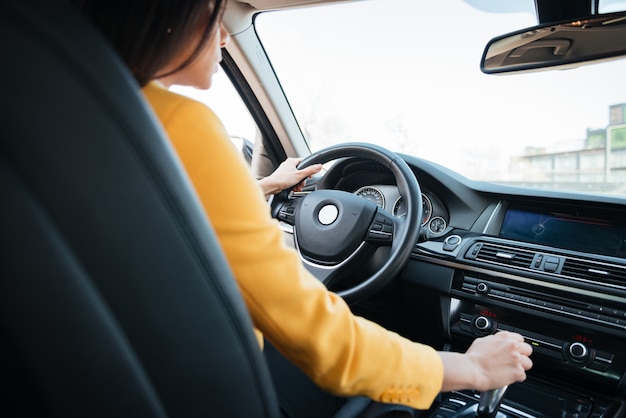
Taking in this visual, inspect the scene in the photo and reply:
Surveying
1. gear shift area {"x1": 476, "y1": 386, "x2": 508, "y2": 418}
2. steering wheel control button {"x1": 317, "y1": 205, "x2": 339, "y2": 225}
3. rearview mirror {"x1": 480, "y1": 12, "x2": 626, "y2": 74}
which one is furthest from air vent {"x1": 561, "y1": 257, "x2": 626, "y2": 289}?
steering wheel control button {"x1": 317, "y1": 205, "x2": 339, "y2": 225}

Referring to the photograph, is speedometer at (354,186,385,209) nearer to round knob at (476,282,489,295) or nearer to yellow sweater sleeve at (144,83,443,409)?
round knob at (476,282,489,295)

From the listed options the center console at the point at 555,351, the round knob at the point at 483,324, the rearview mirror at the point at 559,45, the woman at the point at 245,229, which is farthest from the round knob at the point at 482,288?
the woman at the point at 245,229

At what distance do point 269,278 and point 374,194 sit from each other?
1358 millimetres

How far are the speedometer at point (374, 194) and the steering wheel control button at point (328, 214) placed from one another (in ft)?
1.05

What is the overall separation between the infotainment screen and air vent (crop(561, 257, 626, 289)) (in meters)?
0.16

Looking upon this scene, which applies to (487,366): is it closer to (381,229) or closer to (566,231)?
(381,229)

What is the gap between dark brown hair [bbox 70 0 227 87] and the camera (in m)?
0.67

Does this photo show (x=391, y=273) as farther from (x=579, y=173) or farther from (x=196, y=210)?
(x=579, y=173)

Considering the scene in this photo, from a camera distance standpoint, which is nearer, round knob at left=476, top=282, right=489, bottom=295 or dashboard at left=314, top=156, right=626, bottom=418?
dashboard at left=314, top=156, right=626, bottom=418

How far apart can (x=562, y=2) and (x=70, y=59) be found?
57.9 inches

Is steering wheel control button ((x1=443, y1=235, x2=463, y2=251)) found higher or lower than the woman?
lower

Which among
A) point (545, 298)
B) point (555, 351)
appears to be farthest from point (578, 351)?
point (545, 298)

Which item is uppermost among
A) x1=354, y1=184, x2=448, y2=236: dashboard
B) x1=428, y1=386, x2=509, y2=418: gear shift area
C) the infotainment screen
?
x1=354, y1=184, x2=448, y2=236: dashboard

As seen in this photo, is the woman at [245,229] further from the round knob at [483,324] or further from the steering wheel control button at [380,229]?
the round knob at [483,324]
